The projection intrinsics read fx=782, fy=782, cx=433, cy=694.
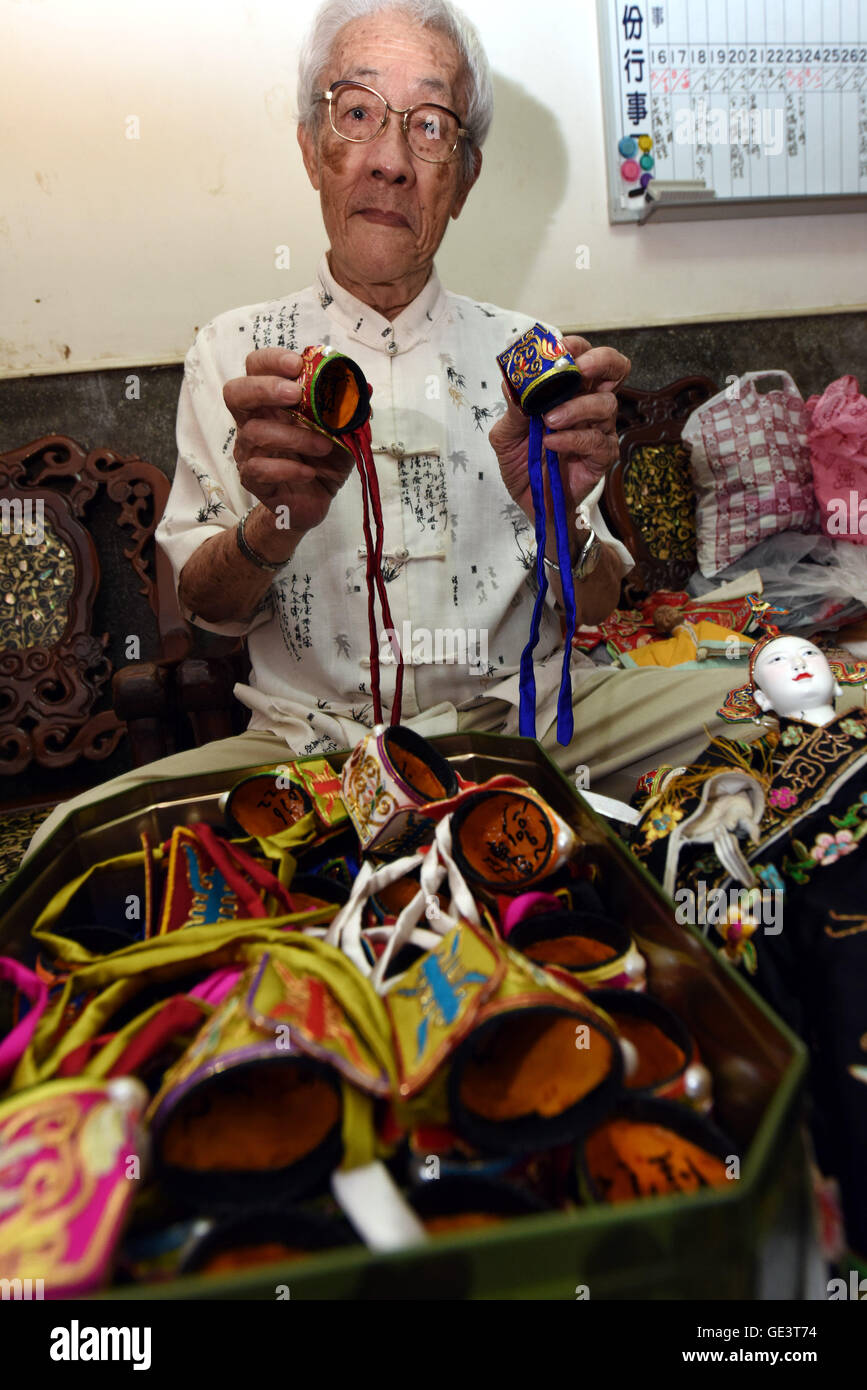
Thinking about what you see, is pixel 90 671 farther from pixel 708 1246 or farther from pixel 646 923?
pixel 708 1246

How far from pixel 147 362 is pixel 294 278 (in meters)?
0.40

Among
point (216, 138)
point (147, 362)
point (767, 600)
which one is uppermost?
point (216, 138)

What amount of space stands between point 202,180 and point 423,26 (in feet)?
3.00

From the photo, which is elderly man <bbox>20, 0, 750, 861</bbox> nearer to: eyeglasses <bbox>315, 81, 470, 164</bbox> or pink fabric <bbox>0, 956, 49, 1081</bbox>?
eyeglasses <bbox>315, 81, 470, 164</bbox>

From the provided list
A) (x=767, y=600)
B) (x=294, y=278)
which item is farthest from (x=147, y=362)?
(x=767, y=600)

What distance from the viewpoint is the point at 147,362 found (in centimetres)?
179

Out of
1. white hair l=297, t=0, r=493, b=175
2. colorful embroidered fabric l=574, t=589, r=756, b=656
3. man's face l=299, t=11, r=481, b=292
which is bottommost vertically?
colorful embroidered fabric l=574, t=589, r=756, b=656

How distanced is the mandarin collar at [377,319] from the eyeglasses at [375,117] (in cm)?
17

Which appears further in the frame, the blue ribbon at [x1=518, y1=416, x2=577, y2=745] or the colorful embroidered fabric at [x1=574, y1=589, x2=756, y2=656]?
the colorful embroidered fabric at [x1=574, y1=589, x2=756, y2=656]

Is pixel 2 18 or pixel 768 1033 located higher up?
pixel 2 18

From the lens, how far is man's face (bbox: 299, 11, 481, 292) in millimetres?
1018

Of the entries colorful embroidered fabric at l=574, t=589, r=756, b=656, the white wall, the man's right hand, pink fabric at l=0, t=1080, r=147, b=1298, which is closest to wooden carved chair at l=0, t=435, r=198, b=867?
the white wall

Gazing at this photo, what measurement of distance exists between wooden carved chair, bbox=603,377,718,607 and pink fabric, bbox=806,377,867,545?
0.29 metres

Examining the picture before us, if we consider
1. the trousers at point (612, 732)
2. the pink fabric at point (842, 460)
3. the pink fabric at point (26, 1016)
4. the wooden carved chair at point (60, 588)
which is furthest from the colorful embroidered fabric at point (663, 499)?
the pink fabric at point (26, 1016)
